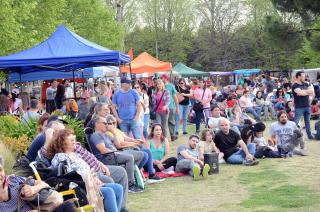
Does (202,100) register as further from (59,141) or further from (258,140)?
(59,141)

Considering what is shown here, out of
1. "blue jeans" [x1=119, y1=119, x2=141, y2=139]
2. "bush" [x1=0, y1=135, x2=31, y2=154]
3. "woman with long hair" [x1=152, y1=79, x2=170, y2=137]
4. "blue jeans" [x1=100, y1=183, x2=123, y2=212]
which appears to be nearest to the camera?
"blue jeans" [x1=100, y1=183, x2=123, y2=212]

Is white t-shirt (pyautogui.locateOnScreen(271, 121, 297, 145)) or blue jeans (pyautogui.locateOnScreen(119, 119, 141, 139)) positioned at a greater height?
blue jeans (pyautogui.locateOnScreen(119, 119, 141, 139))

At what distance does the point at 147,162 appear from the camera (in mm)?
8836

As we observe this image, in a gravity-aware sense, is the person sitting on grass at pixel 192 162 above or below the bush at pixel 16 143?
below

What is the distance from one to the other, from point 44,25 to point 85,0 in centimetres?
903

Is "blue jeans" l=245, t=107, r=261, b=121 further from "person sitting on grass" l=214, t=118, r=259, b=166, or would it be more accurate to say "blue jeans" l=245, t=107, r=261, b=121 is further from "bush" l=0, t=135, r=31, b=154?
"bush" l=0, t=135, r=31, b=154

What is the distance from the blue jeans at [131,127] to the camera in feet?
36.0

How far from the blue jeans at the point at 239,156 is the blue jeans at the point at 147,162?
6.89ft

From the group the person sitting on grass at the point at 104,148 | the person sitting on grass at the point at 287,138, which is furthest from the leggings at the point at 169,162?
the person sitting on grass at the point at 287,138

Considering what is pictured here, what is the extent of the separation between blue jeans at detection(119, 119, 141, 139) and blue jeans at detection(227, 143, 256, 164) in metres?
1.97

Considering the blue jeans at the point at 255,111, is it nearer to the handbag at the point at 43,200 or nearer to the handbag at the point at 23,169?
the handbag at the point at 23,169

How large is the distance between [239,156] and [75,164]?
5.24 metres

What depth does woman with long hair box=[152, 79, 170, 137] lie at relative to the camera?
44.8 ft

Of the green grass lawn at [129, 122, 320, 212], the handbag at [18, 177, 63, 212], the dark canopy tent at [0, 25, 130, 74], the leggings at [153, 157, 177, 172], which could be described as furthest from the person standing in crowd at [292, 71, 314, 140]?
the handbag at [18, 177, 63, 212]
